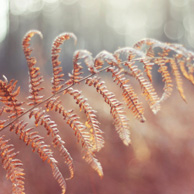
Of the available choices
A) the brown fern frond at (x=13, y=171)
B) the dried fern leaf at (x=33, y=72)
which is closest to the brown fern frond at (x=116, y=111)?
the dried fern leaf at (x=33, y=72)

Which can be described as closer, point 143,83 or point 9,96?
point 9,96

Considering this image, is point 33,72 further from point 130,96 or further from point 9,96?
point 130,96

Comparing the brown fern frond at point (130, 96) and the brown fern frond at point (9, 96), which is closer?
the brown fern frond at point (9, 96)

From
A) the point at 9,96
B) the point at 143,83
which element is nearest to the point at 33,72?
the point at 9,96

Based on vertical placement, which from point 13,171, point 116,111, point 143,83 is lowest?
point 13,171

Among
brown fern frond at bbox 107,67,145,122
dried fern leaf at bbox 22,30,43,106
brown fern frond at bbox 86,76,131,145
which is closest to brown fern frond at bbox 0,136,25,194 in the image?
dried fern leaf at bbox 22,30,43,106

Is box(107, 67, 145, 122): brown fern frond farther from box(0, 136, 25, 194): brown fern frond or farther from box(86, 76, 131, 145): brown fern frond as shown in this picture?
box(0, 136, 25, 194): brown fern frond

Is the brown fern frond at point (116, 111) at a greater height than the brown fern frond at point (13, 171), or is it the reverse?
the brown fern frond at point (116, 111)

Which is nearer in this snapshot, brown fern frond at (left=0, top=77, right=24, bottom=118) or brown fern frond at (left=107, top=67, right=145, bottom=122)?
brown fern frond at (left=0, top=77, right=24, bottom=118)

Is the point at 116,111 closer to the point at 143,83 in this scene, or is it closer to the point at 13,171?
the point at 143,83

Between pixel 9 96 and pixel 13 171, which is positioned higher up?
pixel 9 96

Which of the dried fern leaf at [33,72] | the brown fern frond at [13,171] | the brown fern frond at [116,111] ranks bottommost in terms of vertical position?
the brown fern frond at [13,171]

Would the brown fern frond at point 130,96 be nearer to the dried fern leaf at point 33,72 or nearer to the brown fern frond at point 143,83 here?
the brown fern frond at point 143,83
